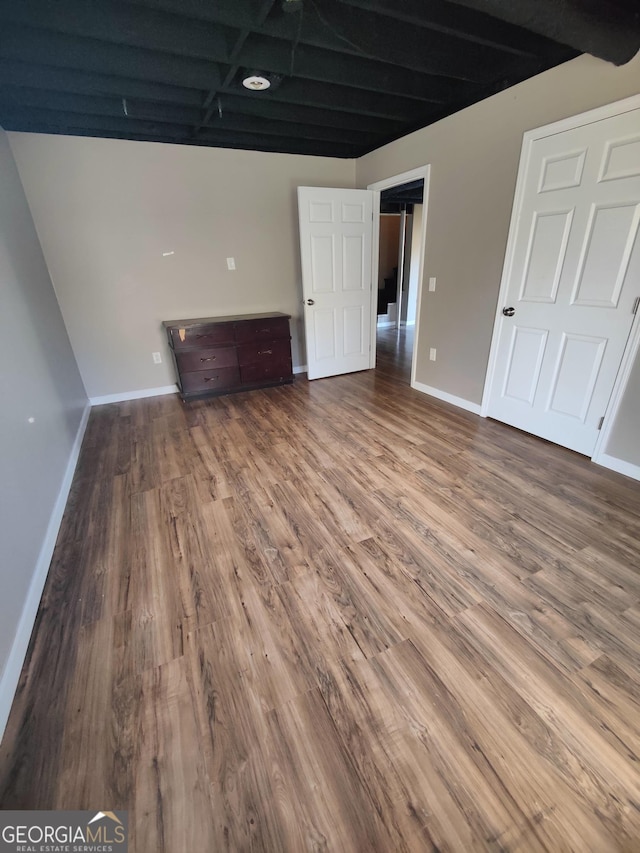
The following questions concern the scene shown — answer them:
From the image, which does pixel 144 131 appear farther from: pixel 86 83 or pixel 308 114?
pixel 308 114

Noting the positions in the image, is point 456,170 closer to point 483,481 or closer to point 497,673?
point 483,481

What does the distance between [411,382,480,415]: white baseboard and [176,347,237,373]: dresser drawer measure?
6.50ft

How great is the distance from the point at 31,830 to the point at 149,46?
3.19m

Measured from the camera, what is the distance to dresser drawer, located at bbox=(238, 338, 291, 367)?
376cm

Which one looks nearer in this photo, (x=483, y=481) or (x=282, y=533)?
(x=282, y=533)

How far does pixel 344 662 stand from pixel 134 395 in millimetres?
3519

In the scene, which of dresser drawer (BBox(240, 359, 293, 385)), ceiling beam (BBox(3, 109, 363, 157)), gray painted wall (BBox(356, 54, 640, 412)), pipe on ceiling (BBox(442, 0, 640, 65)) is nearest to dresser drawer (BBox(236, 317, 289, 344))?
dresser drawer (BBox(240, 359, 293, 385))

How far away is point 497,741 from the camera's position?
106 cm

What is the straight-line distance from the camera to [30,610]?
147 centimetres

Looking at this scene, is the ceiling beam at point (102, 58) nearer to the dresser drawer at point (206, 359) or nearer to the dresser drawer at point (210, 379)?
the dresser drawer at point (206, 359)

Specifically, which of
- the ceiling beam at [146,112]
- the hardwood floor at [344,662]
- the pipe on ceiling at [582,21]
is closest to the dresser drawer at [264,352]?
the hardwood floor at [344,662]

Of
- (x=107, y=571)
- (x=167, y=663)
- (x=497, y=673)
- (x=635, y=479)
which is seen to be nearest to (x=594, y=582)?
(x=497, y=673)

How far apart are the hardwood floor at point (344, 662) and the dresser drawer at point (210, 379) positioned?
54.8 inches

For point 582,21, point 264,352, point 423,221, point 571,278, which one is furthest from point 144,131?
point 571,278
